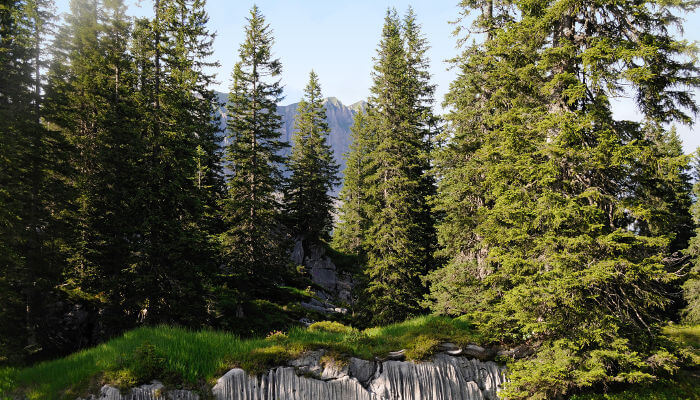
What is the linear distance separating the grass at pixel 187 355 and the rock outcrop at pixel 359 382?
27cm

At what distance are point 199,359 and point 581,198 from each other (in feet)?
39.3

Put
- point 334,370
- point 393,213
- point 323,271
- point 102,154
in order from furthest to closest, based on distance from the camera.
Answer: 1. point 323,271
2. point 393,213
3. point 102,154
4. point 334,370

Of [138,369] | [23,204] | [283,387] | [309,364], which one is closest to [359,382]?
[309,364]

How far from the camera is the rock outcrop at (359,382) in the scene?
9227mm

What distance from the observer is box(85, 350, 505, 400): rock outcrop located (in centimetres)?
923

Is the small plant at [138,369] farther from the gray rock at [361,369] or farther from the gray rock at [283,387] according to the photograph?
the gray rock at [361,369]

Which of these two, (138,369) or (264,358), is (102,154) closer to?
(138,369)

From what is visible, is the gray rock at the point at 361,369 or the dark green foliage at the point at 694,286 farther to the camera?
the dark green foliage at the point at 694,286

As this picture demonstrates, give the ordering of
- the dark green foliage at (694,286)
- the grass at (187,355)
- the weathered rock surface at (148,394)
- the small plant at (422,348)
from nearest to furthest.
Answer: the weathered rock surface at (148,394), the grass at (187,355), the small plant at (422,348), the dark green foliage at (694,286)

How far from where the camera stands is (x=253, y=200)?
834 inches

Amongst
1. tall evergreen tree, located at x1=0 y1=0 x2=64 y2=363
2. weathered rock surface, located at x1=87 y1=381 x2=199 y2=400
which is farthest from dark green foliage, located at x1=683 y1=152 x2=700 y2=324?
tall evergreen tree, located at x1=0 y1=0 x2=64 y2=363

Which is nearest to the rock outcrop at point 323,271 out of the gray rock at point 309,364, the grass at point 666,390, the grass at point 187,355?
the grass at point 187,355

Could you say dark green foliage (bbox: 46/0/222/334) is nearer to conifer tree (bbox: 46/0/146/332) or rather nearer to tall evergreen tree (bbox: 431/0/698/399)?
conifer tree (bbox: 46/0/146/332)

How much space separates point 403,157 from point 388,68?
6049 millimetres
